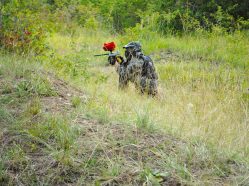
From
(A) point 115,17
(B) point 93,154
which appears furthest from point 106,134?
(A) point 115,17

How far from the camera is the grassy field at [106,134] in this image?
3.22 m

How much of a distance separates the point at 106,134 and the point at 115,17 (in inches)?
456

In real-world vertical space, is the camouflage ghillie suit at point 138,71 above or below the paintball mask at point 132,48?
below

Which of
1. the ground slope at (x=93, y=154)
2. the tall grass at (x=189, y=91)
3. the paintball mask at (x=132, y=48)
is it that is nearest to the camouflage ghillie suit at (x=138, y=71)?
the paintball mask at (x=132, y=48)

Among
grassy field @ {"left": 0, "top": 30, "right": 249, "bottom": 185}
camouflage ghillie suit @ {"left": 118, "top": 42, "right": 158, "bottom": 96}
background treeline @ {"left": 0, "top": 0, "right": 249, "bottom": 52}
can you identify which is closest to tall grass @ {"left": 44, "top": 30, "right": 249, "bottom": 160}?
grassy field @ {"left": 0, "top": 30, "right": 249, "bottom": 185}

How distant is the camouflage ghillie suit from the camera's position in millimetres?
6434

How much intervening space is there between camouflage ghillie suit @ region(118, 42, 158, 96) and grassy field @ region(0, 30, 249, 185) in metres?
0.19

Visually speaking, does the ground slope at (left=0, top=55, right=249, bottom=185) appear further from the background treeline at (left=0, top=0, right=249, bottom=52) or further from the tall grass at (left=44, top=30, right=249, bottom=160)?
the background treeline at (left=0, top=0, right=249, bottom=52)

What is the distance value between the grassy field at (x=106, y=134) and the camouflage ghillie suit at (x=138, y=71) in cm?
19

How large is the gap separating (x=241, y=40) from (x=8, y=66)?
641 cm

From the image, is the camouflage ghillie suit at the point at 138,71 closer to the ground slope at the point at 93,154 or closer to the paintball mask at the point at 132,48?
the paintball mask at the point at 132,48

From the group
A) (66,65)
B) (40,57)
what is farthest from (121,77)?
(40,57)

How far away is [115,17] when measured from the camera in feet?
48.9

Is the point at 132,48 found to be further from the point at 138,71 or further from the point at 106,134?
the point at 106,134
